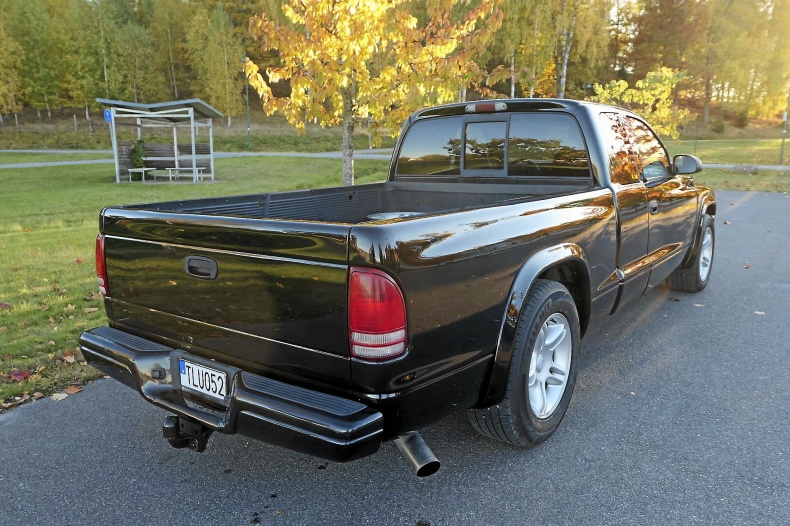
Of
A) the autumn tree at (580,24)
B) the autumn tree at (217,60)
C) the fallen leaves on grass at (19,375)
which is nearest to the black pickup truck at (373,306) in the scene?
the fallen leaves on grass at (19,375)

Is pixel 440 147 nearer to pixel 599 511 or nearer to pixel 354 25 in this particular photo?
pixel 599 511

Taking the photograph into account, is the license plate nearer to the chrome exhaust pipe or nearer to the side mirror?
the chrome exhaust pipe

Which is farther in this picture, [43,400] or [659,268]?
[659,268]

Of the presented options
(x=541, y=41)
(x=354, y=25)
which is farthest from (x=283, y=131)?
(x=354, y=25)

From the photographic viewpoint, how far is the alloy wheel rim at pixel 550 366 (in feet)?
9.54

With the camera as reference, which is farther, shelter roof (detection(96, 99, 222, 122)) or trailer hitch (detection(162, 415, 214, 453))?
shelter roof (detection(96, 99, 222, 122))

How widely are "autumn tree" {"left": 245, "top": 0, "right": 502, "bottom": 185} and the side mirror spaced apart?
3.24 metres

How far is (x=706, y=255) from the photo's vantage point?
19.6 ft

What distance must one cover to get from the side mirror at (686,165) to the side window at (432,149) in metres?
2.10

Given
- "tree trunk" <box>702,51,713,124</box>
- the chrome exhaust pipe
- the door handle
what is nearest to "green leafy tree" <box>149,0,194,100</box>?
"tree trunk" <box>702,51,713,124</box>

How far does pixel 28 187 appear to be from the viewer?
677 inches

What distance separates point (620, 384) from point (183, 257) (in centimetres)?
289

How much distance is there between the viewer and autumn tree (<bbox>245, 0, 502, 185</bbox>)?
699 cm

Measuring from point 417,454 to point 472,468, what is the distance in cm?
67
